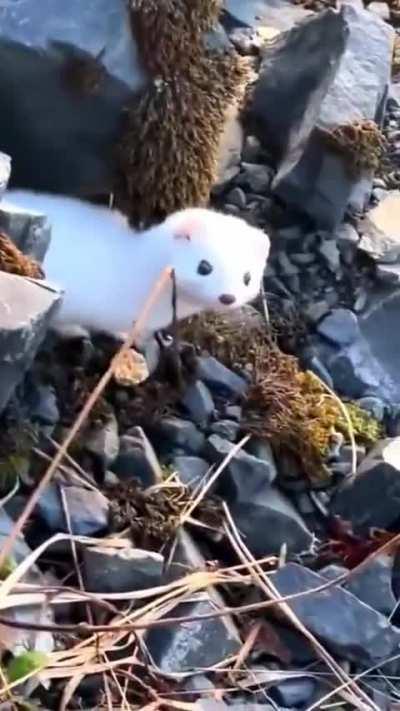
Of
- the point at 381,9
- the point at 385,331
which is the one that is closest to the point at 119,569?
the point at 385,331

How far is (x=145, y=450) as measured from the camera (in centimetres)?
192

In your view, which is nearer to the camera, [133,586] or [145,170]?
[133,586]

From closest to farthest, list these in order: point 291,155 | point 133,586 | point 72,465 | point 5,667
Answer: point 5,667
point 133,586
point 72,465
point 291,155

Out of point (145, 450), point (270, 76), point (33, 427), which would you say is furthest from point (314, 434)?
point (270, 76)

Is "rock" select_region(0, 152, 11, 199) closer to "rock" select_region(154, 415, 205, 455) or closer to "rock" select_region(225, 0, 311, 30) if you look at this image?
"rock" select_region(154, 415, 205, 455)

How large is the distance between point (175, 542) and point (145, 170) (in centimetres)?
49

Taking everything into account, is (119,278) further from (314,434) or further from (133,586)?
(133,586)

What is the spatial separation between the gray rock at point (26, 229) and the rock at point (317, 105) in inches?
24.0

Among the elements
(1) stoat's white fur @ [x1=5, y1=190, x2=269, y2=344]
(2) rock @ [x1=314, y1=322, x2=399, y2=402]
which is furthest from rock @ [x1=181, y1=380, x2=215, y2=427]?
(2) rock @ [x1=314, y1=322, x2=399, y2=402]

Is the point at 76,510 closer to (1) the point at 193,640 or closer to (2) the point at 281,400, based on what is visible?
(1) the point at 193,640

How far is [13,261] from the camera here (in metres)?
1.78

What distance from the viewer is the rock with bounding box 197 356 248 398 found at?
6.82 feet

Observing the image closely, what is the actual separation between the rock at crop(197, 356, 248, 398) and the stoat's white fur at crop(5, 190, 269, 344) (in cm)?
8

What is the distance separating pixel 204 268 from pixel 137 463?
0.90ft
